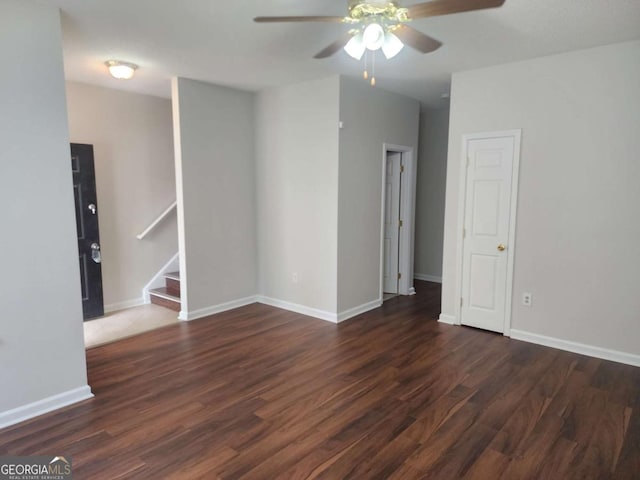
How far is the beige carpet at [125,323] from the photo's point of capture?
13.2ft

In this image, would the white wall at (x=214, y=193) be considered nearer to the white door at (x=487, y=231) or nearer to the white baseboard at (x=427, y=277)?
the white door at (x=487, y=231)

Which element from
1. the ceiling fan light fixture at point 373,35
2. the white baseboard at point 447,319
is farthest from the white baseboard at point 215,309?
the ceiling fan light fixture at point 373,35

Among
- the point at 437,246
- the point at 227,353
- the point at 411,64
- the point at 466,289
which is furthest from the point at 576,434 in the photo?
the point at 437,246

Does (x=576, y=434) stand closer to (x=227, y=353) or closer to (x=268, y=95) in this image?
(x=227, y=353)

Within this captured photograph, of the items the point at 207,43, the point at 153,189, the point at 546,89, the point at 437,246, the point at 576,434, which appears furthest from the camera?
the point at 437,246

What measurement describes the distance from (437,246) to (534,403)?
12.5 feet

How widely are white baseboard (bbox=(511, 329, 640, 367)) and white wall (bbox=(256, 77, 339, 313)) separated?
6.30ft

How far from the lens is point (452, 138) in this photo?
4.21 meters

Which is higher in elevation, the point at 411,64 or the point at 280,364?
the point at 411,64

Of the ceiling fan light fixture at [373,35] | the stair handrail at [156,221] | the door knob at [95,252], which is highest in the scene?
the ceiling fan light fixture at [373,35]

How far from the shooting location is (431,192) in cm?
645

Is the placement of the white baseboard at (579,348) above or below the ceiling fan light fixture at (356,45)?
below

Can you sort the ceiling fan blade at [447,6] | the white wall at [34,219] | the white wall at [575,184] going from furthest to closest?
the white wall at [575,184] → the white wall at [34,219] → the ceiling fan blade at [447,6]

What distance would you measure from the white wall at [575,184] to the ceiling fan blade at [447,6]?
6.58 feet
